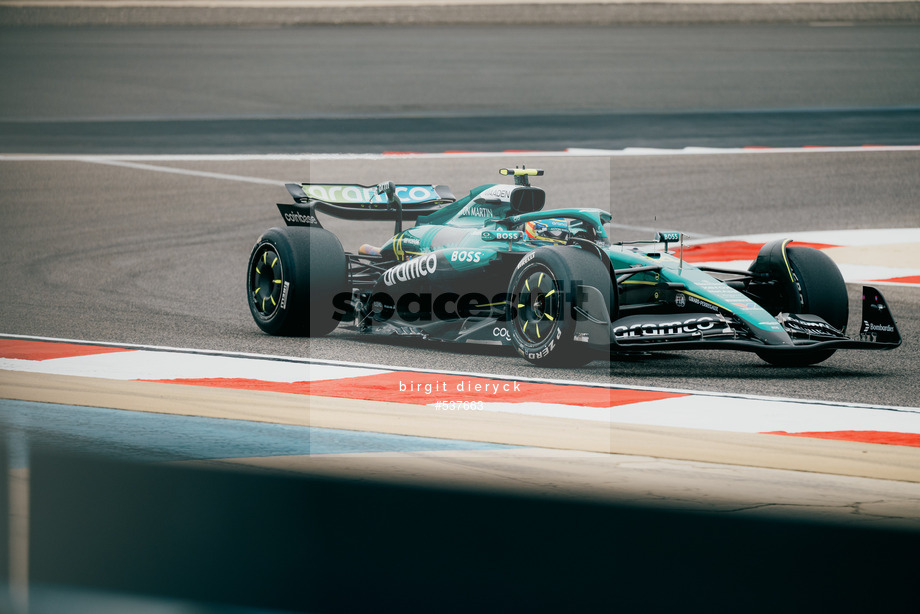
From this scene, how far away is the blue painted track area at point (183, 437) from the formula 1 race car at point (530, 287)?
163 cm

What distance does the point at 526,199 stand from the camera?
8.09 meters

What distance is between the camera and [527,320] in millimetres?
7344

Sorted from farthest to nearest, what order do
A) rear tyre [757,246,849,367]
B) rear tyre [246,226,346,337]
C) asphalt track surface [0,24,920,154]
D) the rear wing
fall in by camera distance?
asphalt track surface [0,24,920,154] → the rear wing → rear tyre [246,226,346,337] → rear tyre [757,246,849,367]

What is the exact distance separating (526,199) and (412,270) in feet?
2.69

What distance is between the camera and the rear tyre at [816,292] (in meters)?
7.52

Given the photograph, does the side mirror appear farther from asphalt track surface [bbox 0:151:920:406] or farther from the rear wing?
the rear wing

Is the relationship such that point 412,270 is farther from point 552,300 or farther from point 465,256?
point 552,300

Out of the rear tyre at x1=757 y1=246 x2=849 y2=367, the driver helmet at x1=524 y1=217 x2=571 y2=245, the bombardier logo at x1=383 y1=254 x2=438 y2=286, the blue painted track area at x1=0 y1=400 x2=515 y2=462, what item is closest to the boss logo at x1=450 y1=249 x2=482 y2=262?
the bombardier logo at x1=383 y1=254 x2=438 y2=286

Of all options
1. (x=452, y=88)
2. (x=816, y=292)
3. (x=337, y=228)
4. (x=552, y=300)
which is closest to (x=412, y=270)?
(x=552, y=300)

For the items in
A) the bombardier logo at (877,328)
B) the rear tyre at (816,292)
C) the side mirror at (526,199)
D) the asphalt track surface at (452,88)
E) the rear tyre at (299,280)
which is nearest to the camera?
the bombardier logo at (877,328)

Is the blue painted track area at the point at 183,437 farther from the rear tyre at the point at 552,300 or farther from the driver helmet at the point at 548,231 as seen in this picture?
the driver helmet at the point at 548,231

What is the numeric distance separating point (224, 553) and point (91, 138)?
52.6 feet

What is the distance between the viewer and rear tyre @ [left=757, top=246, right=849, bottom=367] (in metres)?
7.52

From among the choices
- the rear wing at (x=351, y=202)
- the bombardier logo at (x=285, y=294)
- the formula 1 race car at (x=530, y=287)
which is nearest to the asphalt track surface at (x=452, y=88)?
the rear wing at (x=351, y=202)
